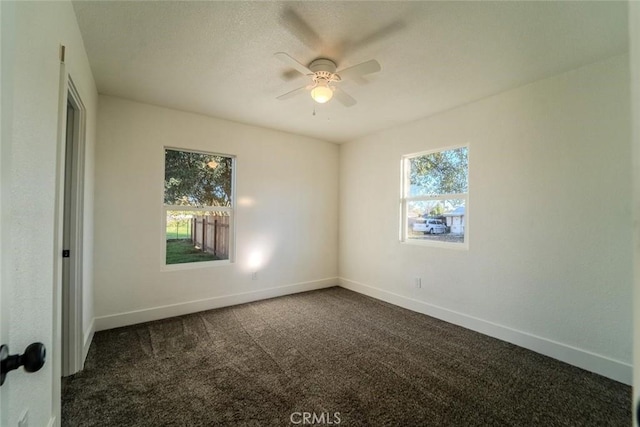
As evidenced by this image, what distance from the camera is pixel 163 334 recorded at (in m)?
2.88

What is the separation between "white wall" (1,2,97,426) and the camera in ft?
3.31

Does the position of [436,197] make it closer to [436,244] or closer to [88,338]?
[436,244]

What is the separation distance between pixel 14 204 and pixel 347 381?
2.16 meters

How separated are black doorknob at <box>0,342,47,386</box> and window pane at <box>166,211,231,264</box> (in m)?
3.00

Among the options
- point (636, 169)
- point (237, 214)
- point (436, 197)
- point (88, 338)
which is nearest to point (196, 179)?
Result: point (237, 214)

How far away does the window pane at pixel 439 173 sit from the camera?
3.29 m

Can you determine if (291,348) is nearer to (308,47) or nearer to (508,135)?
(308,47)

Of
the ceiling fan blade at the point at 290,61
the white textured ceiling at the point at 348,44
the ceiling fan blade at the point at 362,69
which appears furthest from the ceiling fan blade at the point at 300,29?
the ceiling fan blade at the point at 362,69

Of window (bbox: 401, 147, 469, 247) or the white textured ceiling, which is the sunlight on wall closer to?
the white textured ceiling

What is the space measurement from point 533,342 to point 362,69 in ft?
9.40

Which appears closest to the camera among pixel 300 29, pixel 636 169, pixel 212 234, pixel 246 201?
pixel 636 169

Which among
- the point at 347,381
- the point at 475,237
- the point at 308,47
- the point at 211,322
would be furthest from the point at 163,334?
the point at 475,237

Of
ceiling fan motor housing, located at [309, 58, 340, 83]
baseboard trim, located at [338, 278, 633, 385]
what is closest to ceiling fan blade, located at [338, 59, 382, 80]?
ceiling fan motor housing, located at [309, 58, 340, 83]

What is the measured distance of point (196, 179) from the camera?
12.0ft
